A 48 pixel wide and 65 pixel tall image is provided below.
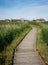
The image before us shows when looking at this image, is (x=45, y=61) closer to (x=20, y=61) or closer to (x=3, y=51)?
(x=20, y=61)

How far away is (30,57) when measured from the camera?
13.4 meters

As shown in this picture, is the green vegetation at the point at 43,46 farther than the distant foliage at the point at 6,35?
No

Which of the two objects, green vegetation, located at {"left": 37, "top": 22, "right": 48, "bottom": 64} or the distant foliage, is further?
the distant foliage

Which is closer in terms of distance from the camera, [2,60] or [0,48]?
[2,60]

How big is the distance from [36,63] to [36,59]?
997 mm

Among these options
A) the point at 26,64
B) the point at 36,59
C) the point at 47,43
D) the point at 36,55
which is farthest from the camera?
the point at 47,43

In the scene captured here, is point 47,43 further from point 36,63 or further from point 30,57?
point 36,63

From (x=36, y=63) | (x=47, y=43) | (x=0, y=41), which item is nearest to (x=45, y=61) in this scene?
(x=36, y=63)

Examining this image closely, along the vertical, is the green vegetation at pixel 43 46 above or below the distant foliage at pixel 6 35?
below

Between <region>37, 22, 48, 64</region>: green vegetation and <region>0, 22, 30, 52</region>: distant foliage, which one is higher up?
<region>0, 22, 30, 52</region>: distant foliage

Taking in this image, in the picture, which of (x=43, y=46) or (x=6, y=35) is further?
(x=6, y=35)

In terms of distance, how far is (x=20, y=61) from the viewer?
40.4ft

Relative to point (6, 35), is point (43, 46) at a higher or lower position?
lower

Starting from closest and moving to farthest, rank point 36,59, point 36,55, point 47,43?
point 36,59, point 36,55, point 47,43
